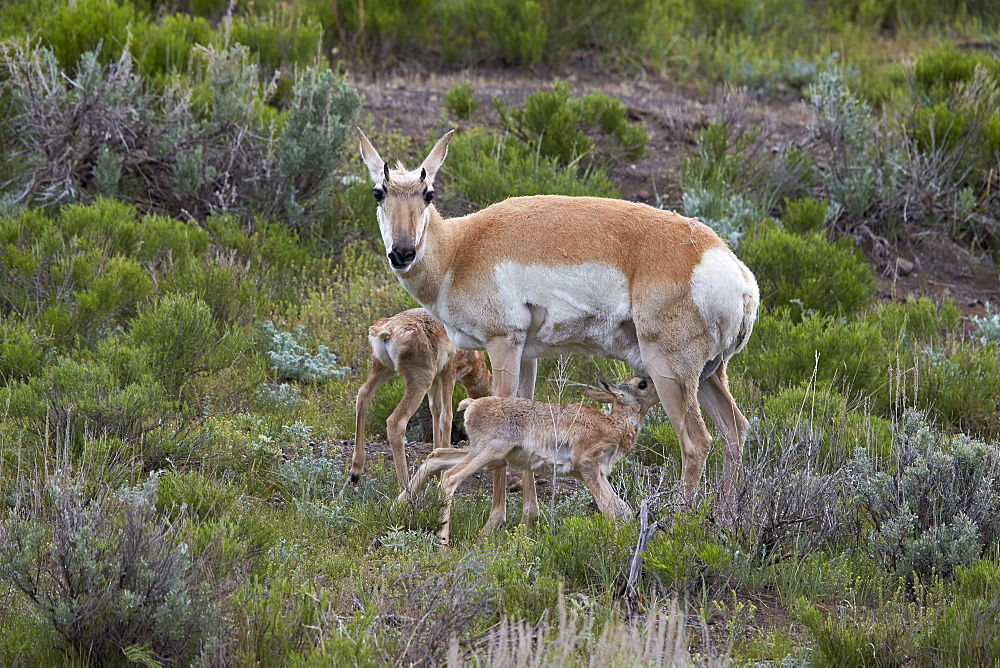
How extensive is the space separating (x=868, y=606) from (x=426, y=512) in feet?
8.24

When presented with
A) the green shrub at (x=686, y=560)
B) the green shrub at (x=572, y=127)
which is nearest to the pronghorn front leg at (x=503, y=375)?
the green shrub at (x=686, y=560)

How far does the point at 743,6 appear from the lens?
21.4 m

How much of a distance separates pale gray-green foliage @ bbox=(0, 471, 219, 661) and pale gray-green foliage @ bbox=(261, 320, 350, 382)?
4.23 meters

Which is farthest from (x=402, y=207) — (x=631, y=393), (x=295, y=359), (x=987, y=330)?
(x=987, y=330)

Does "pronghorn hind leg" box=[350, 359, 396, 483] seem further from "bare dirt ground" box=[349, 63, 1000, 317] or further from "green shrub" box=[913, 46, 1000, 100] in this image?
"green shrub" box=[913, 46, 1000, 100]

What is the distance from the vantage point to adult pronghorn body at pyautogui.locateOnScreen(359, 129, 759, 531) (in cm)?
693

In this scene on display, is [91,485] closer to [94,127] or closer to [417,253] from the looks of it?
[417,253]

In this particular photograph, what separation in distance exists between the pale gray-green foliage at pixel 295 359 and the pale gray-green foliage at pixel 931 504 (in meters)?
4.44

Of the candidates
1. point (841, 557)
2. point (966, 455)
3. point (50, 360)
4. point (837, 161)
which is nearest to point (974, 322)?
point (837, 161)

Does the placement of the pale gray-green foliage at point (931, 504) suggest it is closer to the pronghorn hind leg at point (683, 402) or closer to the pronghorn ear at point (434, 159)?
the pronghorn hind leg at point (683, 402)

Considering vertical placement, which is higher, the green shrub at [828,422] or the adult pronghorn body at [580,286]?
the adult pronghorn body at [580,286]

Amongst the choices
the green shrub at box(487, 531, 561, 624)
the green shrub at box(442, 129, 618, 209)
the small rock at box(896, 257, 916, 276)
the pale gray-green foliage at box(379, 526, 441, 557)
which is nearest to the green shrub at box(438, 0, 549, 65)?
the green shrub at box(442, 129, 618, 209)

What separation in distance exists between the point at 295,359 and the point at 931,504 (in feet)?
16.7

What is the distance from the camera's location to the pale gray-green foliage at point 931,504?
6234mm
